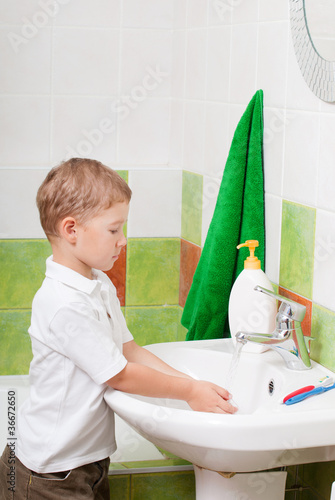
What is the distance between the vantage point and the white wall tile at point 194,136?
2.14 m

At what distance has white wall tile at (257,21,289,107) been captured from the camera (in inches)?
63.5

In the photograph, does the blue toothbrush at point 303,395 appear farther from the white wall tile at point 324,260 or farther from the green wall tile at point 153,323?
the green wall tile at point 153,323

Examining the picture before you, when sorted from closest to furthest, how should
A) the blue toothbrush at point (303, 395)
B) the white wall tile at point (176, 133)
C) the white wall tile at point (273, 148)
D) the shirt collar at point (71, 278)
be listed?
the blue toothbrush at point (303, 395), the shirt collar at point (71, 278), the white wall tile at point (273, 148), the white wall tile at point (176, 133)

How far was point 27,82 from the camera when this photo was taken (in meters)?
2.28

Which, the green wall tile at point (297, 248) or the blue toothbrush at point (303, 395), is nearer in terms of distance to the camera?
the blue toothbrush at point (303, 395)

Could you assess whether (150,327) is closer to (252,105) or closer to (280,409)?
(252,105)

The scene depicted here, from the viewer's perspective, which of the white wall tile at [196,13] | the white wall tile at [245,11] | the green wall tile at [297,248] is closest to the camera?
the green wall tile at [297,248]

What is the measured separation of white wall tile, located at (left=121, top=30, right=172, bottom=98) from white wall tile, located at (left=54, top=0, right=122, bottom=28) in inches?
2.5

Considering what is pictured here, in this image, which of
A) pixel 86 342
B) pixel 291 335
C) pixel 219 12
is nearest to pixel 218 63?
pixel 219 12

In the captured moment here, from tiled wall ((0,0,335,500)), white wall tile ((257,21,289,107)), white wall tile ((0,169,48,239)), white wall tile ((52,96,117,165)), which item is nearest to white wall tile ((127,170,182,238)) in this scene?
tiled wall ((0,0,335,500))

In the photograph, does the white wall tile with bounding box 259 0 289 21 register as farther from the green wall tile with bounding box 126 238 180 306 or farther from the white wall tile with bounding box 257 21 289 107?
the green wall tile with bounding box 126 238 180 306

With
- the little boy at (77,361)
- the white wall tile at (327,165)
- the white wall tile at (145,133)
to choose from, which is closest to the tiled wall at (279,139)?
the white wall tile at (327,165)

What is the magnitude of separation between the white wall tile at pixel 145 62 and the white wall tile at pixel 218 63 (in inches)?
12.3

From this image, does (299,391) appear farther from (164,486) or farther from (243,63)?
(243,63)
